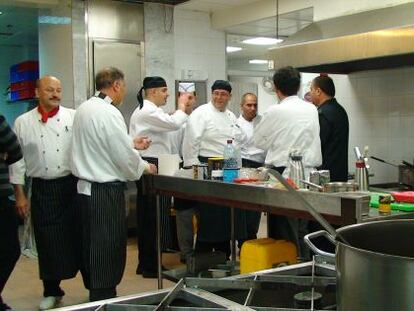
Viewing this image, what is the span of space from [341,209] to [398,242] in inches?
53.4

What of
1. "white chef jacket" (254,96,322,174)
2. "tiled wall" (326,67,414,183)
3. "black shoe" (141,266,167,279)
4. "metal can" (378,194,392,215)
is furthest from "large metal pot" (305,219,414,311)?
"tiled wall" (326,67,414,183)

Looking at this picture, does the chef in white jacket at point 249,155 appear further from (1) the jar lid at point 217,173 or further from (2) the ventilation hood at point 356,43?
(1) the jar lid at point 217,173

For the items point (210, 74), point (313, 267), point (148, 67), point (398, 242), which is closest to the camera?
point (398, 242)

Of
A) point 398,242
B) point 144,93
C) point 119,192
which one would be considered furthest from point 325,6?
point 398,242

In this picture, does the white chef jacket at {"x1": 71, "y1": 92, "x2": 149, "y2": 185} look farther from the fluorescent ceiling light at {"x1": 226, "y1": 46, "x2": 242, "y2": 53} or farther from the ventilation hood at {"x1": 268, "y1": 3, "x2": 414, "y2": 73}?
the fluorescent ceiling light at {"x1": 226, "y1": 46, "x2": 242, "y2": 53}

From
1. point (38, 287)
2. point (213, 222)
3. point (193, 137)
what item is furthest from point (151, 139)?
point (38, 287)

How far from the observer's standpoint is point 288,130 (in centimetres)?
351

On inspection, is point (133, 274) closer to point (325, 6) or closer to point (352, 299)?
point (325, 6)

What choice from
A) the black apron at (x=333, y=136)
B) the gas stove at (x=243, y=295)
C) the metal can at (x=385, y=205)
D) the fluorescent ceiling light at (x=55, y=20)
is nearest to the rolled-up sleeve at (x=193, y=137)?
the black apron at (x=333, y=136)

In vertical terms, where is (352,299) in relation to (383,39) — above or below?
below

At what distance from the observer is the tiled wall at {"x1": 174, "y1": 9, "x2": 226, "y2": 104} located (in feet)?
20.5

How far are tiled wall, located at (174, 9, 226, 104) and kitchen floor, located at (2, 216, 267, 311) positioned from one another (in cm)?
237

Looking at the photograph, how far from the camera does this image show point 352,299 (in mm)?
919

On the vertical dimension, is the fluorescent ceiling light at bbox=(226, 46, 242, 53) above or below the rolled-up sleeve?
above
